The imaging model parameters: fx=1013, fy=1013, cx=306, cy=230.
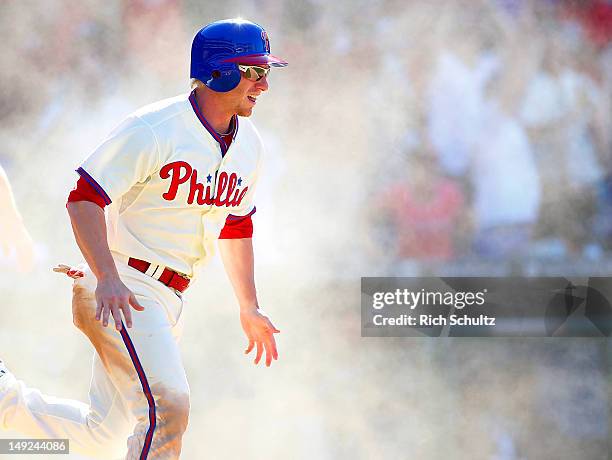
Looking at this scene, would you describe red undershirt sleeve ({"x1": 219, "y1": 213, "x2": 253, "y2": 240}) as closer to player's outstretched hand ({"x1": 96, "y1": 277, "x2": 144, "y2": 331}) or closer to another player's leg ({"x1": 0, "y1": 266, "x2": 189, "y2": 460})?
another player's leg ({"x1": 0, "y1": 266, "x2": 189, "y2": 460})

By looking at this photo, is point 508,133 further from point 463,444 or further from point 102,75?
point 102,75

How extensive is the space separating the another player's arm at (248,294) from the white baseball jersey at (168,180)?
0.17 m

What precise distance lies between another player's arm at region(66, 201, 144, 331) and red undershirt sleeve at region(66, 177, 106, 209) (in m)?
0.01

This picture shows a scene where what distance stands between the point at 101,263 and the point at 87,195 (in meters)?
0.21

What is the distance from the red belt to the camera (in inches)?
119

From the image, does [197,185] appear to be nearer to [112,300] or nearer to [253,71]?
[253,71]

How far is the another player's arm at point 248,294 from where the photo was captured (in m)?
3.29

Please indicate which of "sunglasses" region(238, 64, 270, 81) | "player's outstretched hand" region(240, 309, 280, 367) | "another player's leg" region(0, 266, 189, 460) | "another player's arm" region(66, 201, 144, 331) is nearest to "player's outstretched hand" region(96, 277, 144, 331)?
"another player's arm" region(66, 201, 144, 331)

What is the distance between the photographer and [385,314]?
4.51m

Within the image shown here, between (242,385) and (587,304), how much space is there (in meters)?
1.58

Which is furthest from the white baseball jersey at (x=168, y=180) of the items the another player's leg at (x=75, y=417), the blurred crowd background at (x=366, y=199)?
the blurred crowd background at (x=366, y=199)

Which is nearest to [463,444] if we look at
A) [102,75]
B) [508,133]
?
[508,133]

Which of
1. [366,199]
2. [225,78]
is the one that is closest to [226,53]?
[225,78]

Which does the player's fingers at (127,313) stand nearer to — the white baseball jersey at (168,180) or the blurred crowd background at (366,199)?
the white baseball jersey at (168,180)
